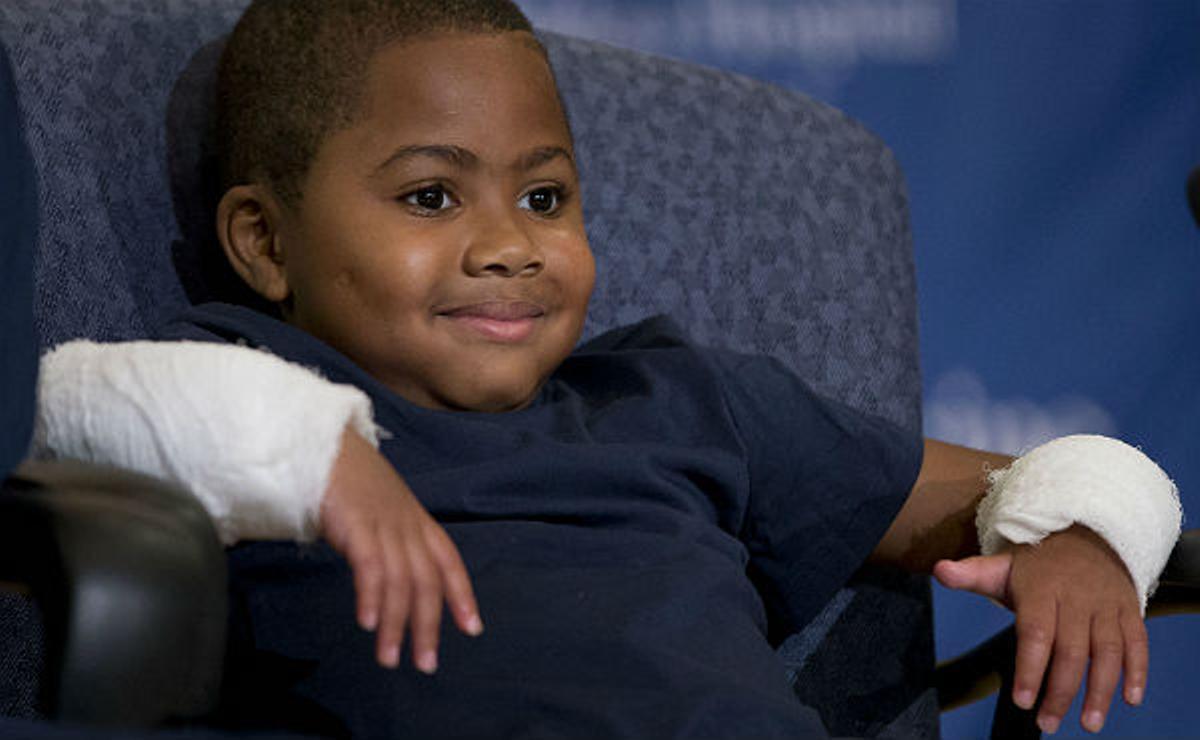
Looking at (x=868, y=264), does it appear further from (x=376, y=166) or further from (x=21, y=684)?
(x=21, y=684)

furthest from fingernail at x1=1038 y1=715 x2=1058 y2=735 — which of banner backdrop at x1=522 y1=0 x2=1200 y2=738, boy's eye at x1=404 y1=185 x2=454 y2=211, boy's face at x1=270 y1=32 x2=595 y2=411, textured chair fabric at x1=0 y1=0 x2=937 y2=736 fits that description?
banner backdrop at x1=522 y1=0 x2=1200 y2=738

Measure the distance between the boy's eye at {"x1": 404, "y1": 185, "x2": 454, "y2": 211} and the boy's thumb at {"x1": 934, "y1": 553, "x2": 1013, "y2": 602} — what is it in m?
0.40

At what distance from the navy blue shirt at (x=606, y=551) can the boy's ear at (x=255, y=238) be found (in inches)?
2.5

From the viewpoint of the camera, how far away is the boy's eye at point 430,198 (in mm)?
1063

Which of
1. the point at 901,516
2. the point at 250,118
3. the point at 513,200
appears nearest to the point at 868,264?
the point at 901,516

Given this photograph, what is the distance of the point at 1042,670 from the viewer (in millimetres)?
947

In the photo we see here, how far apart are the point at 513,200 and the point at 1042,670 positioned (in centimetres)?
45

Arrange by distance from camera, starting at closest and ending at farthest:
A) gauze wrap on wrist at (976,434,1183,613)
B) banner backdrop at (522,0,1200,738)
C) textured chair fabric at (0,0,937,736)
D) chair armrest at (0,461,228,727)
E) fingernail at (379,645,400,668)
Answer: chair armrest at (0,461,228,727)
fingernail at (379,645,400,668)
gauze wrap on wrist at (976,434,1183,613)
textured chair fabric at (0,0,937,736)
banner backdrop at (522,0,1200,738)

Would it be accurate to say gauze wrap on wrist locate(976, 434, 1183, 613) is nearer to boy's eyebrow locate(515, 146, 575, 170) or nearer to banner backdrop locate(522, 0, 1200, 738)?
boy's eyebrow locate(515, 146, 575, 170)

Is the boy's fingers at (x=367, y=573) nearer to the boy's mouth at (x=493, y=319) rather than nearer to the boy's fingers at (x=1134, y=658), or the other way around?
the boy's mouth at (x=493, y=319)

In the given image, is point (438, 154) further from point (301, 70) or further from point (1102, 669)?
point (1102, 669)

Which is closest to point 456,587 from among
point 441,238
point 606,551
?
point 606,551

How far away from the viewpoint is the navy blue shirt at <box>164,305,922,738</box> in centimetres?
87

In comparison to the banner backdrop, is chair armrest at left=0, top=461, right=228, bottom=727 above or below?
above
